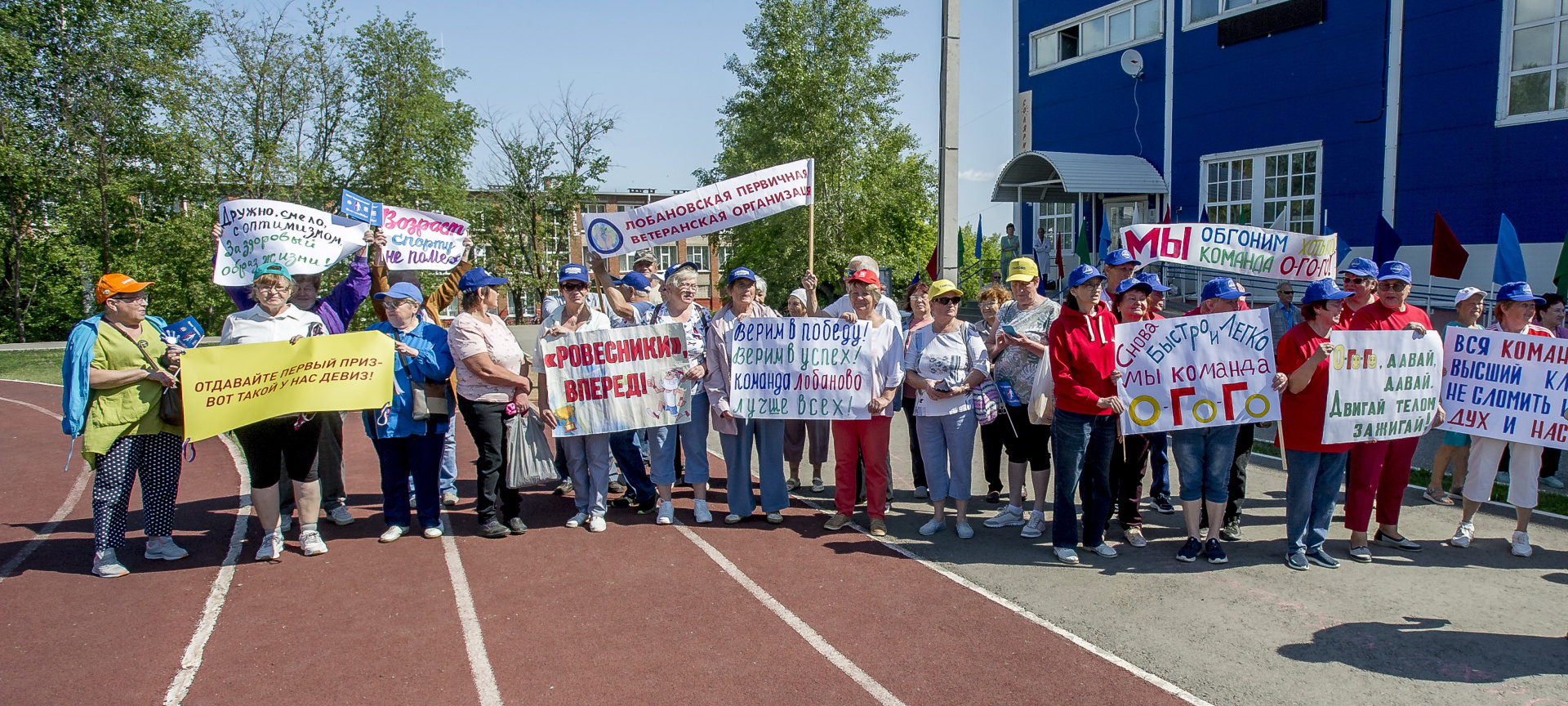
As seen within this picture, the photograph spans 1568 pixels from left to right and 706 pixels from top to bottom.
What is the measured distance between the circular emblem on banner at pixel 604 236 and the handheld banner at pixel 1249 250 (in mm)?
4841

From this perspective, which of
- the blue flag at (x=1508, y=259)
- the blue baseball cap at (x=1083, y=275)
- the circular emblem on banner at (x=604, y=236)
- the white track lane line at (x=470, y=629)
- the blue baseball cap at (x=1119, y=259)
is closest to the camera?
the white track lane line at (x=470, y=629)

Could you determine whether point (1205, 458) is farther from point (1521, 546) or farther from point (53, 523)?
point (53, 523)

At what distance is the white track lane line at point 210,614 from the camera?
4.43 meters

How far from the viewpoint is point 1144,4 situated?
20516 millimetres

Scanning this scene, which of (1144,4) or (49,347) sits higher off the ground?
(1144,4)

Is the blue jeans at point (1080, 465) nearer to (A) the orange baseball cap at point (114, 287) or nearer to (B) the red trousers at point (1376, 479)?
(B) the red trousers at point (1376, 479)

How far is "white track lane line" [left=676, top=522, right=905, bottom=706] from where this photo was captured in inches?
167

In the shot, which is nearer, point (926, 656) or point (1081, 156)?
point (926, 656)

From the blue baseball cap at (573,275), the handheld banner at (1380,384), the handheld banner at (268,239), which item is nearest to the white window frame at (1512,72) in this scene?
the handheld banner at (1380,384)

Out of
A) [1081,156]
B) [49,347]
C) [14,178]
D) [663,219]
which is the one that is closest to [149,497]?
[663,219]

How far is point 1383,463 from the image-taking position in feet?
20.8

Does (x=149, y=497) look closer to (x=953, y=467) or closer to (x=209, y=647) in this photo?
(x=209, y=647)

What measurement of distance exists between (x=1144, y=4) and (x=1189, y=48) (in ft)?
5.70

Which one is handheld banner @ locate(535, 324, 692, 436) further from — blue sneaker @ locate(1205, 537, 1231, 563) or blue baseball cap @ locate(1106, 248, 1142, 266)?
blue sneaker @ locate(1205, 537, 1231, 563)
